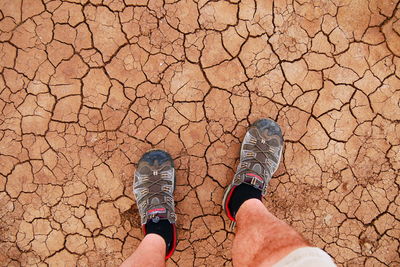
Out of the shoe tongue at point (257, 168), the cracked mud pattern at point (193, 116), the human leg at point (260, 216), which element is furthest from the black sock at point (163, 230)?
the shoe tongue at point (257, 168)

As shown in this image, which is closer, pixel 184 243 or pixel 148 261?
pixel 148 261

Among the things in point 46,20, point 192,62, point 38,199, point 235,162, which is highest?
point 46,20

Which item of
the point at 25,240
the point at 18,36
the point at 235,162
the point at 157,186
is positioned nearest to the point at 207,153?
the point at 235,162

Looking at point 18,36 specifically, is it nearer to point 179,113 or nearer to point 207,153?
point 179,113

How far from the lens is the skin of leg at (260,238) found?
1779mm

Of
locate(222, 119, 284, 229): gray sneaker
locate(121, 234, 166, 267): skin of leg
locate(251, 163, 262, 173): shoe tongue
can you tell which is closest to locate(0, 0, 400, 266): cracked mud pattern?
locate(222, 119, 284, 229): gray sneaker

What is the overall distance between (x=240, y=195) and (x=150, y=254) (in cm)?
80

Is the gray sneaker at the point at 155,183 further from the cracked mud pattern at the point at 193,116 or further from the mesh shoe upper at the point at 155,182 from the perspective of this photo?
the cracked mud pattern at the point at 193,116

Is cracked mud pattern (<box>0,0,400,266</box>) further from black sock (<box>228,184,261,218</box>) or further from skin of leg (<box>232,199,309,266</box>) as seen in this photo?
skin of leg (<box>232,199,309,266</box>)

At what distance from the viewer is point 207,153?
2771 mm

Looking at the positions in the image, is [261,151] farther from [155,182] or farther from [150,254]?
[150,254]

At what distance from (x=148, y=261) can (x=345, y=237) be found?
5.59ft

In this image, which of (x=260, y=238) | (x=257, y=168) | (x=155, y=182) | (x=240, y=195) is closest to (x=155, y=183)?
(x=155, y=182)

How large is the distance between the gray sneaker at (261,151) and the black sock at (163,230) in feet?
1.57
